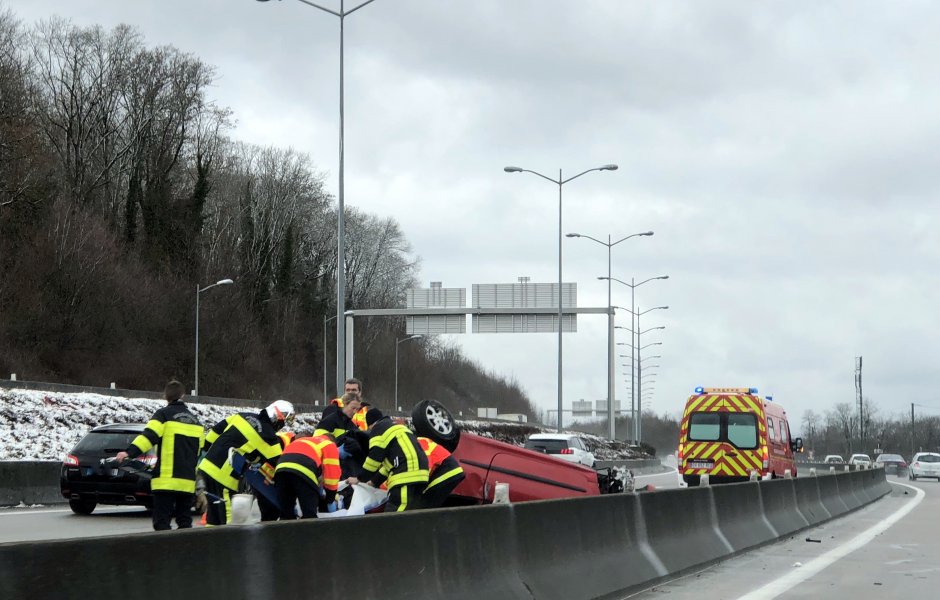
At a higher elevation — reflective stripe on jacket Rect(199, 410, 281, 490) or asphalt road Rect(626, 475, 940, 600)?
reflective stripe on jacket Rect(199, 410, 281, 490)

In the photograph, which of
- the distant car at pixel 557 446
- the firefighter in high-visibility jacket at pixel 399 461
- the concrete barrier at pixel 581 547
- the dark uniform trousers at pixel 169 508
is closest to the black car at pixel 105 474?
the dark uniform trousers at pixel 169 508

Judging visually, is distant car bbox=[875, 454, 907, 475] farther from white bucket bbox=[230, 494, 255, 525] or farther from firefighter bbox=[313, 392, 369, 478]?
white bucket bbox=[230, 494, 255, 525]

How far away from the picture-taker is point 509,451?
1248 centimetres

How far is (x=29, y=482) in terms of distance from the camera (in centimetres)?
2297

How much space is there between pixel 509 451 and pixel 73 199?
66.4 meters

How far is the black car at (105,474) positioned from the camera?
18531 millimetres

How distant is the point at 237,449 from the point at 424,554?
3.07m

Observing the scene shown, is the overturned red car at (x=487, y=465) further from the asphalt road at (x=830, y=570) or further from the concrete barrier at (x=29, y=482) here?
the concrete barrier at (x=29, y=482)

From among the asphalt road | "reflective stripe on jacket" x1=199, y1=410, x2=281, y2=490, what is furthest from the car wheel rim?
the asphalt road

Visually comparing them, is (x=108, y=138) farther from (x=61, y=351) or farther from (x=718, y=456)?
(x=718, y=456)

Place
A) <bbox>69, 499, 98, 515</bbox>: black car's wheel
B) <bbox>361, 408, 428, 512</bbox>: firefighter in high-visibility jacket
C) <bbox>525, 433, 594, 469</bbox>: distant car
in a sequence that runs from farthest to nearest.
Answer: <bbox>525, 433, 594, 469</bbox>: distant car, <bbox>69, 499, 98, 515</bbox>: black car's wheel, <bbox>361, 408, 428, 512</bbox>: firefighter in high-visibility jacket

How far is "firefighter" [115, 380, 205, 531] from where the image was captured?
10891 mm

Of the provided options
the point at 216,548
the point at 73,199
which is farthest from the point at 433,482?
the point at 73,199

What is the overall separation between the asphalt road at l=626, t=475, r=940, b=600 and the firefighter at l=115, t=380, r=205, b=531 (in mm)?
3903
